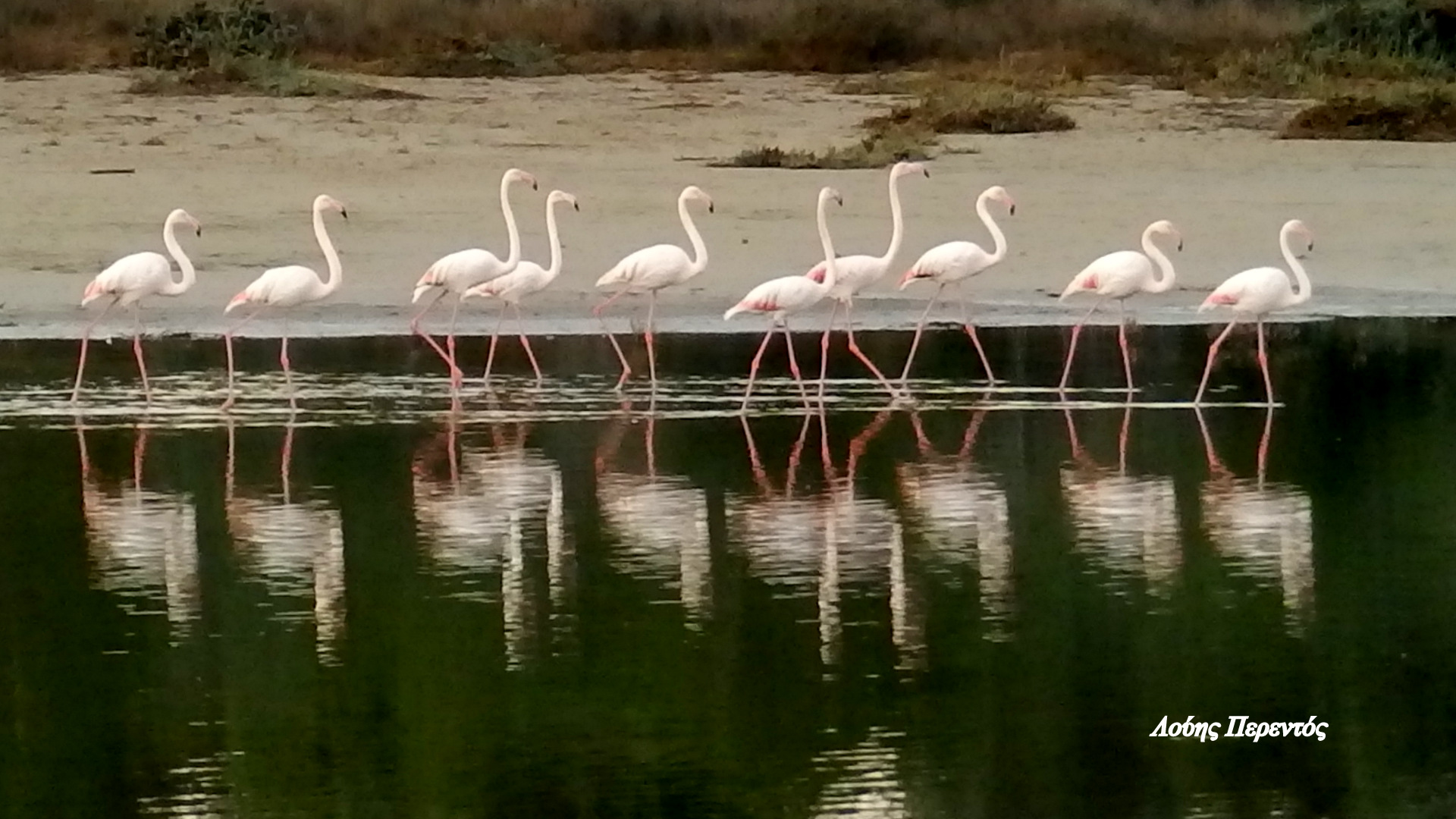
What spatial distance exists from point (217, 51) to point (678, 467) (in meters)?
18.8

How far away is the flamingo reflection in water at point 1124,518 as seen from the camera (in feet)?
35.7

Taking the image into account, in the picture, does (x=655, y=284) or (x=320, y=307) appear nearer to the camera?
(x=655, y=284)

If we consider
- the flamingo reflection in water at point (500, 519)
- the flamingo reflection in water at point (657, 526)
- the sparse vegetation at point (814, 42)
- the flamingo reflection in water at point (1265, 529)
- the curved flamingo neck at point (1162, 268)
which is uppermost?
the sparse vegetation at point (814, 42)

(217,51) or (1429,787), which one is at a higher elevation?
(217,51)

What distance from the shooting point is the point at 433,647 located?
9469mm

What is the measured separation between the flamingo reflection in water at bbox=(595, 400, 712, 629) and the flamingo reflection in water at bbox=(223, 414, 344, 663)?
1.17 meters

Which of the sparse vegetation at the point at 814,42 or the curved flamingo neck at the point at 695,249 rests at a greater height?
the sparse vegetation at the point at 814,42

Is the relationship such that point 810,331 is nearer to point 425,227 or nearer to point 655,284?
point 655,284

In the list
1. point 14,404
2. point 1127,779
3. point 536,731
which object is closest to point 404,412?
point 14,404

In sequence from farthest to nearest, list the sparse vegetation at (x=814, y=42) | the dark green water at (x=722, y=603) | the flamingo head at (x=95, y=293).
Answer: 1. the sparse vegetation at (x=814, y=42)
2. the flamingo head at (x=95, y=293)
3. the dark green water at (x=722, y=603)

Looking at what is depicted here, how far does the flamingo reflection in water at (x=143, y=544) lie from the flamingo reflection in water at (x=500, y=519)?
3.29 ft

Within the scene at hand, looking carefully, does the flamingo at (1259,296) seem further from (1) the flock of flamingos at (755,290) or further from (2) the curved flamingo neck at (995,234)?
(2) the curved flamingo neck at (995,234)

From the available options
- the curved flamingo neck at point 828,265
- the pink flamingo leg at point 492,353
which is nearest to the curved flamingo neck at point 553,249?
the pink flamingo leg at point 492,353

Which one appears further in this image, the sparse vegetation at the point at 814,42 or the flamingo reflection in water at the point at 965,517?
the sparse vegetation at the point at 814,42
